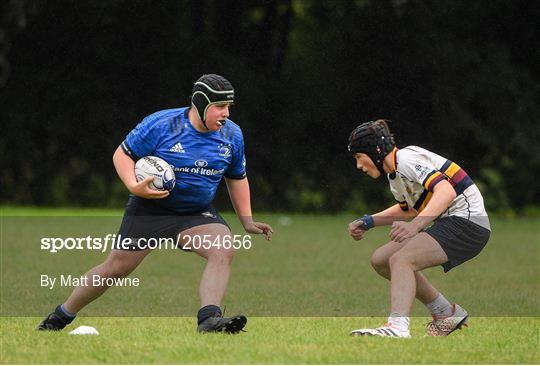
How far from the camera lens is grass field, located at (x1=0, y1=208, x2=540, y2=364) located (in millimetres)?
6125

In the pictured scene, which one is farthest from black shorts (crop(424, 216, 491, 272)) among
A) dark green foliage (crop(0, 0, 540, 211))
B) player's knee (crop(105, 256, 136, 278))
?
dark green foliage (crop(0, 0, 540, 211))

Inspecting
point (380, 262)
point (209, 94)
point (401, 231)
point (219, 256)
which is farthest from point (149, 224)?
point (401, 231)

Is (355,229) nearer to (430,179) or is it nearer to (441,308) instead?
(430,179)

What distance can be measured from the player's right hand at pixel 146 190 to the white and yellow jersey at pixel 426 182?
4.69ft

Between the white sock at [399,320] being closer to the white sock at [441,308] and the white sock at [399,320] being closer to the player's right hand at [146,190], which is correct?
the white sock at [441,308]

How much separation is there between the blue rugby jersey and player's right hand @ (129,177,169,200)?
245 mm

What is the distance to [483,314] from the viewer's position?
8859 millimetres

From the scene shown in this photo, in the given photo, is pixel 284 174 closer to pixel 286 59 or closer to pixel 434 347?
pixel 286 59

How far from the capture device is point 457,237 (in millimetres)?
6961

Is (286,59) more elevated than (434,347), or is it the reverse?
(434,347)

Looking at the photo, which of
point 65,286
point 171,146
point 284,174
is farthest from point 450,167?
point 284,174

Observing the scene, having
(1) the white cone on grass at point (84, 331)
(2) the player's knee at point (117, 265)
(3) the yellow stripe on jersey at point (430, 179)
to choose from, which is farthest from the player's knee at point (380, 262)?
(1) the white cone on grass at point (84, 331)

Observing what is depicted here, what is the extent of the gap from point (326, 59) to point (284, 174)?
2838mm

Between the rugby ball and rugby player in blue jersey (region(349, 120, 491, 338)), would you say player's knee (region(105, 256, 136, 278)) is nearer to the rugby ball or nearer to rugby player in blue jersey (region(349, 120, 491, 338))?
the rugby ball
